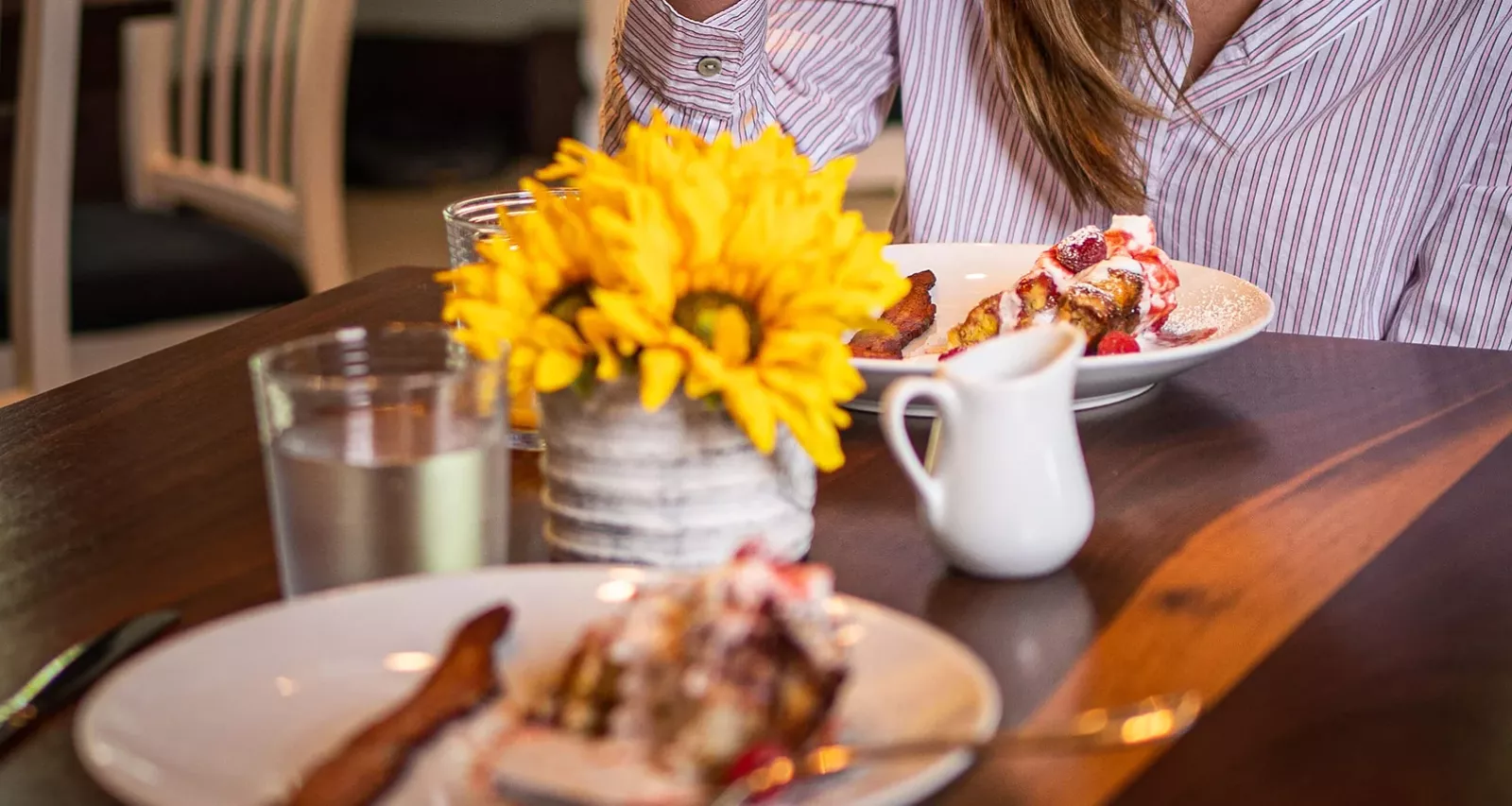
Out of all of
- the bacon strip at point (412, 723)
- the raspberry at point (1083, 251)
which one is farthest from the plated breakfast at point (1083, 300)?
the bacon strip at point (412, 723)

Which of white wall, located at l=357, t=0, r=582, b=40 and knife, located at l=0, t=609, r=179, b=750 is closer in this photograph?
knife, located at l=0, t=609, r=179, b=750

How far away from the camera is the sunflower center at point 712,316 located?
1.92ft

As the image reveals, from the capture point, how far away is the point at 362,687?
509mm

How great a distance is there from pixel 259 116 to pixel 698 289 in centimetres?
190

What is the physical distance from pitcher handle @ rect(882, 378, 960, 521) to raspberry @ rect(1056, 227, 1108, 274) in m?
0.39

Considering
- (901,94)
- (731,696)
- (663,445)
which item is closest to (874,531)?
(663,445)

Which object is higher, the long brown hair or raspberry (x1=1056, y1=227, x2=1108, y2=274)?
the long brown hair

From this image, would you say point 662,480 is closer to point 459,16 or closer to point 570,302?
point 570,302

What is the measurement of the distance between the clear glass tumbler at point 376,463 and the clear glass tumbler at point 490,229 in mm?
180

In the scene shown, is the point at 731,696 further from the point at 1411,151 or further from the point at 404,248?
the point at 404,248

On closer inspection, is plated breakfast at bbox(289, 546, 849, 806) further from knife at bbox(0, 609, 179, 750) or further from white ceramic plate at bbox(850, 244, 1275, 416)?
white ceramic plate at bbox(850, 244, 1275, 416)

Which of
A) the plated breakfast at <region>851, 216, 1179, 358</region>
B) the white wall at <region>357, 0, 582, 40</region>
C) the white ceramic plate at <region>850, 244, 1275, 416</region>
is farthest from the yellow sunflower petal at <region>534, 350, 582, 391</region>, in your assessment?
the white wall at <region>357, 0, 582, 40</region>

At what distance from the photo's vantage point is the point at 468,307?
599 millimetres

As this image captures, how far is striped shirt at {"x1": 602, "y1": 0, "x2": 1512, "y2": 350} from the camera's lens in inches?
51.9
